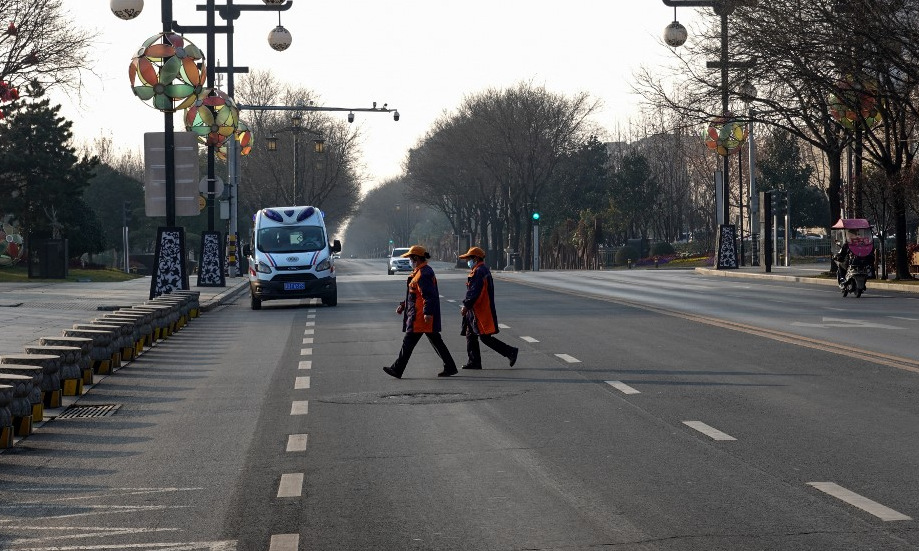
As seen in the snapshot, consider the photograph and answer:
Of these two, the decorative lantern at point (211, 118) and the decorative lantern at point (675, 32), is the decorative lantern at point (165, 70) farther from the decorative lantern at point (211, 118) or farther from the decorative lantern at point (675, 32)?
the decorative lantern at point (675, 32)

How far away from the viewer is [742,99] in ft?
133

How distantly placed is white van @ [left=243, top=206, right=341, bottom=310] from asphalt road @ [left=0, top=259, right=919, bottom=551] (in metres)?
13.3

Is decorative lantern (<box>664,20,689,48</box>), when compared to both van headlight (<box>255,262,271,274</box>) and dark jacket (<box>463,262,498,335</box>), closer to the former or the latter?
van headlight (<box>255,262,271,274</box>)

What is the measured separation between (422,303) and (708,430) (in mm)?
5483

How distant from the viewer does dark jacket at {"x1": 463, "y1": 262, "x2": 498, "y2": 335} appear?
52.8 feet

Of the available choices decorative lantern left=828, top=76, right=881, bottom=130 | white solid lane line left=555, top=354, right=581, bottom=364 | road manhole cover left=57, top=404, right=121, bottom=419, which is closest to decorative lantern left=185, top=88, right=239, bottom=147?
decorative lantern left=828, top=76, right=881, bottom=130

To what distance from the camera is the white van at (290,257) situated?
32.3 meters

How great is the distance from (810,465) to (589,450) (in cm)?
156

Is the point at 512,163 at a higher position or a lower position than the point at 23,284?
higher

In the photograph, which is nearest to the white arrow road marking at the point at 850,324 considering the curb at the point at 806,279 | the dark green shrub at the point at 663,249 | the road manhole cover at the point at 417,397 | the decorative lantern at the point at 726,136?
the road manhole cover at the point at 417,397

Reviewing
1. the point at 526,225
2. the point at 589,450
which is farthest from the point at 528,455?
the point at 526,225

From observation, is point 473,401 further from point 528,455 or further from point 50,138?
point 50,138

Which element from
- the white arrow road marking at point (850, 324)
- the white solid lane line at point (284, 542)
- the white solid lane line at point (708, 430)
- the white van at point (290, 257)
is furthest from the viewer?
the white van at point (290, 257)

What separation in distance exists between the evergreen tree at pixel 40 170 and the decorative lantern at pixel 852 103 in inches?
1418
